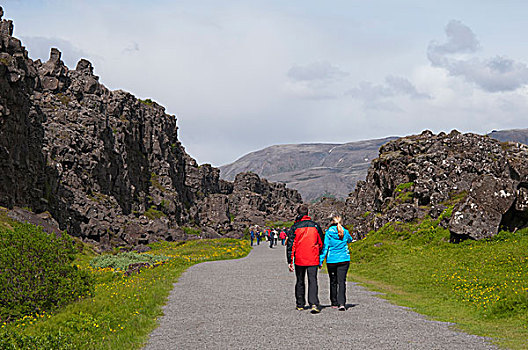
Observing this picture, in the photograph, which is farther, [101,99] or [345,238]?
[101,99]

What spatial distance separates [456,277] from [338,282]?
7.37 m

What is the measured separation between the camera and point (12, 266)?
12.6m

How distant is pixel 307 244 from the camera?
14.3 metres

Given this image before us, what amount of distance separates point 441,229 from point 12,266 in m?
26.2

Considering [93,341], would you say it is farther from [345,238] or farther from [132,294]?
[345,238]

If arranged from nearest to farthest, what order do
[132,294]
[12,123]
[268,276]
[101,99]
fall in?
[132,294] < [268,276] < [12,123] < [101,99]

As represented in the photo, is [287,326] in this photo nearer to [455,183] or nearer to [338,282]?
[338,282]

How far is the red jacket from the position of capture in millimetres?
14219

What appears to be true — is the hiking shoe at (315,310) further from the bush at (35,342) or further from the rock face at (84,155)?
the rock face at (84,155)

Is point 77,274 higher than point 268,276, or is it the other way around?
point 77,274

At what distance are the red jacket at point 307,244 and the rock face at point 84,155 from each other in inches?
1770

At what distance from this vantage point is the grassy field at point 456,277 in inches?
512

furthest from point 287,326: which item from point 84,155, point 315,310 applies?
point 84,155

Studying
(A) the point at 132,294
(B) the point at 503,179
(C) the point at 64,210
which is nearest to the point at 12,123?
(C) the point at 64,210
